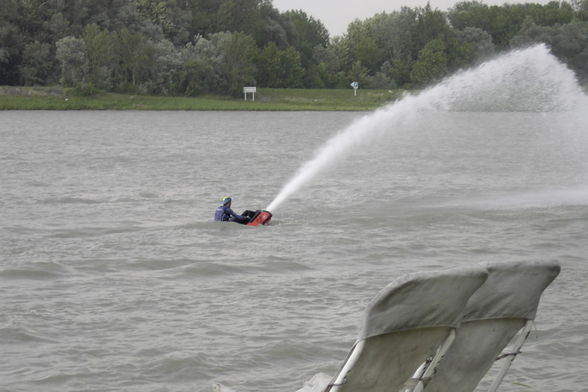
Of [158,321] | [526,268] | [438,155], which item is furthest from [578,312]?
[438,155]

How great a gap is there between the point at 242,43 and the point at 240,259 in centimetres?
12861

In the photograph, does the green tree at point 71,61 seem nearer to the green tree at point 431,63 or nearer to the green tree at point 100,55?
the green tree at point 100,55

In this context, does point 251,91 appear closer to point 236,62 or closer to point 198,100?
point 236,62

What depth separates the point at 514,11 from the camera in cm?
18238

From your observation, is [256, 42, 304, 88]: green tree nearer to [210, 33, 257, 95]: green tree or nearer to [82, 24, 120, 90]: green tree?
[210, 33, 257, 95]: green tree

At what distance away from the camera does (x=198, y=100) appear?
147m

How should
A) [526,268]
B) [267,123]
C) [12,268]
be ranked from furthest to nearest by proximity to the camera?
[267,123]
[12,268]
[526,268]

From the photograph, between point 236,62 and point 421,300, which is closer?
point 421,300

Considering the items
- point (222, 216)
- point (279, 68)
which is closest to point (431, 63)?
point (279, 68)

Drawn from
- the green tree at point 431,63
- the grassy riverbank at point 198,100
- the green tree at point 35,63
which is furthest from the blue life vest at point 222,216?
the green tree at point 431,63

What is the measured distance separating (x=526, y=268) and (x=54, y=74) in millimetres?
138478

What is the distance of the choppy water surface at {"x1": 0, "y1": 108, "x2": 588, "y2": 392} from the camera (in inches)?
566

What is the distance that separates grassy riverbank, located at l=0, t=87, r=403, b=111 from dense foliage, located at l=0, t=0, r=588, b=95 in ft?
5.63

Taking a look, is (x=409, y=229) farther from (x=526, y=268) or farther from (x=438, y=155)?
(x=438, y=155)
